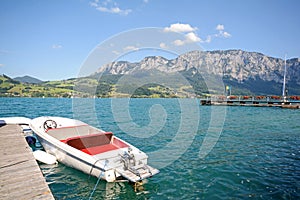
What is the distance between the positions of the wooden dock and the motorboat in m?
1.24

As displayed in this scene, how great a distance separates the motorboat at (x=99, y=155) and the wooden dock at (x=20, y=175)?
1242 millimetres

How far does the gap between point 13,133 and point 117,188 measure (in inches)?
353

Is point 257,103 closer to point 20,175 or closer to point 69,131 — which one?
point 69,131

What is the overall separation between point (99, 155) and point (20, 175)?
8.83 feet

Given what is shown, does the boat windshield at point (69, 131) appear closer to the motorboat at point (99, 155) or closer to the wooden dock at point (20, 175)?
the motorboat at point (99, 155)

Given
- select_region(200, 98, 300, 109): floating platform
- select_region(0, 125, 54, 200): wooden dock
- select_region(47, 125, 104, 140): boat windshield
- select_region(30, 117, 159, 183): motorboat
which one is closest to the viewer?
select_region(0, 125, 54, 200): wooden dock

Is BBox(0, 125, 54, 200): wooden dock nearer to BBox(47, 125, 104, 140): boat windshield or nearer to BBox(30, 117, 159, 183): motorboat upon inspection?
BBox(30, 117, 159, 183): motorboat

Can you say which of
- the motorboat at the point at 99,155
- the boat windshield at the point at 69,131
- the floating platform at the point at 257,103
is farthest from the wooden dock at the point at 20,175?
the floating platform at the point at 257,103

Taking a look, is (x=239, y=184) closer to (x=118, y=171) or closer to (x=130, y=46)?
(x=118, y=171)

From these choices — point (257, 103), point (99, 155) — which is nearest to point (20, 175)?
point (99, 155)

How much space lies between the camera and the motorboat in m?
7.14

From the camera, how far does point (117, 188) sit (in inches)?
290

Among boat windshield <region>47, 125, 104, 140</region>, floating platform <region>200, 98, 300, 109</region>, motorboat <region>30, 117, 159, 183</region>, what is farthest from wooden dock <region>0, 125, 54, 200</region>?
floating platform <region>200, 98, 300, 109</region>

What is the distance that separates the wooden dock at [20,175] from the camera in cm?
524
